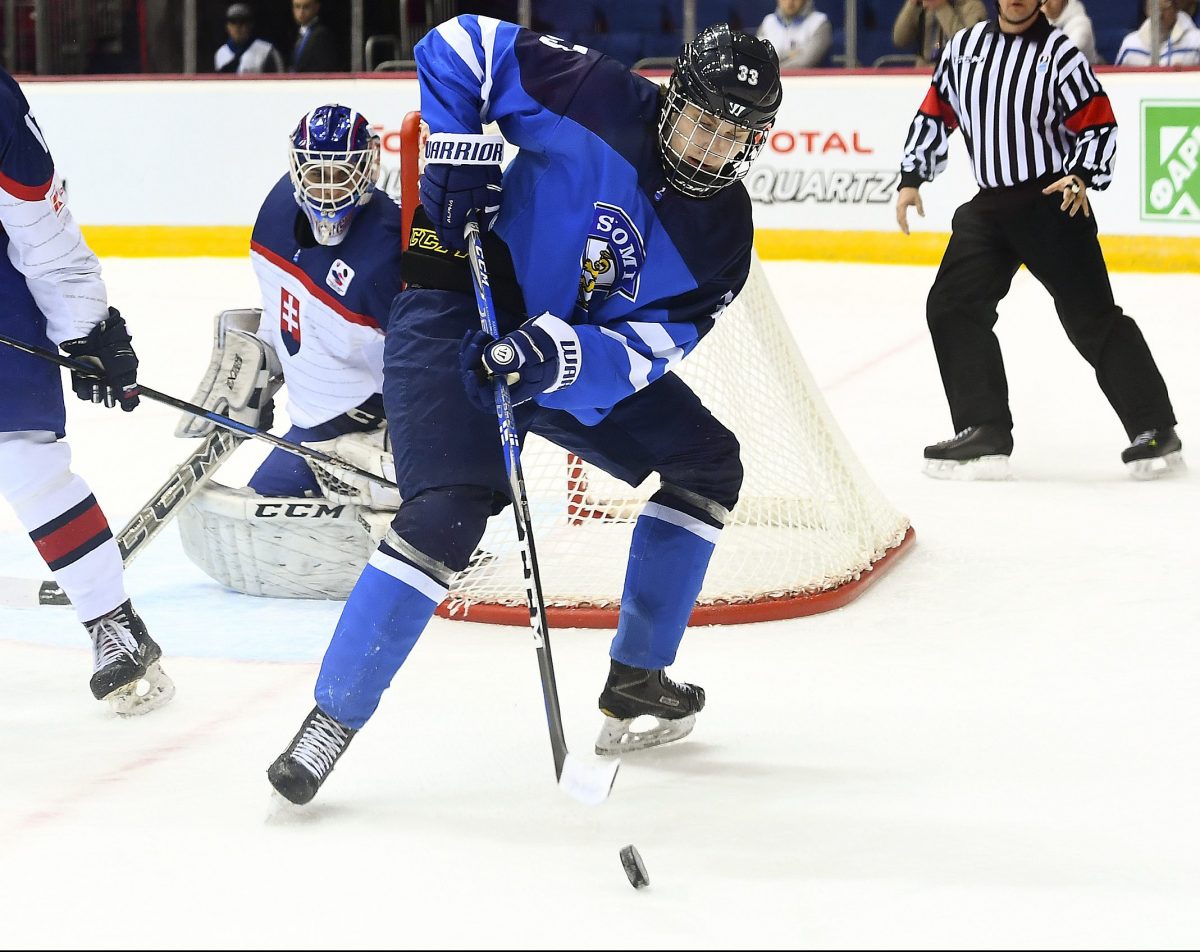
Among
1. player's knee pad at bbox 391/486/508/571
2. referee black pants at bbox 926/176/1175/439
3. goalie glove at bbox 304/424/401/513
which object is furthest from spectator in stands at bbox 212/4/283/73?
player's knee pad at bbox 391/486/508/571

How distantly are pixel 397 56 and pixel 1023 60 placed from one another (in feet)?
16.3

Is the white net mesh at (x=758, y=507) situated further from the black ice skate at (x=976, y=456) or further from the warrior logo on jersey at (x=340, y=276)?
the black ice skate at (x=976, y=456)

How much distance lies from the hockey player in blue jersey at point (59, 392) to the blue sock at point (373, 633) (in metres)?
0.57

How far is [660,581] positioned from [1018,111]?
2.21m

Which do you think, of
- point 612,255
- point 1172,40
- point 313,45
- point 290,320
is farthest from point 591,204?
point 313,45

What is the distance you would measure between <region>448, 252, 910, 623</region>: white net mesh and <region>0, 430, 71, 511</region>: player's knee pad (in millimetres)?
770

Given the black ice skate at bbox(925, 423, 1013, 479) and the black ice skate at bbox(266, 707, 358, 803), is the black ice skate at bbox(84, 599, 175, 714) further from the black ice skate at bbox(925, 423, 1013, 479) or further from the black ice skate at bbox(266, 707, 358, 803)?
the black ice skate at bbox(925, 423, 1013, 479)

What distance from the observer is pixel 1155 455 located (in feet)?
13.1

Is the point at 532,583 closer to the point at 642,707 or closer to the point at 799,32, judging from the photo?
the point at 642,707

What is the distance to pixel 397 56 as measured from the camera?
842 cm

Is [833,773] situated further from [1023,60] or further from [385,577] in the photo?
[1023,60]

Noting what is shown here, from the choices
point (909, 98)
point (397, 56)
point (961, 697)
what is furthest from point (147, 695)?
point (397, 56)

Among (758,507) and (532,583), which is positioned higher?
(532,583)

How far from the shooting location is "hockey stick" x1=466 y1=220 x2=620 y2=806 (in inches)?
75.9
